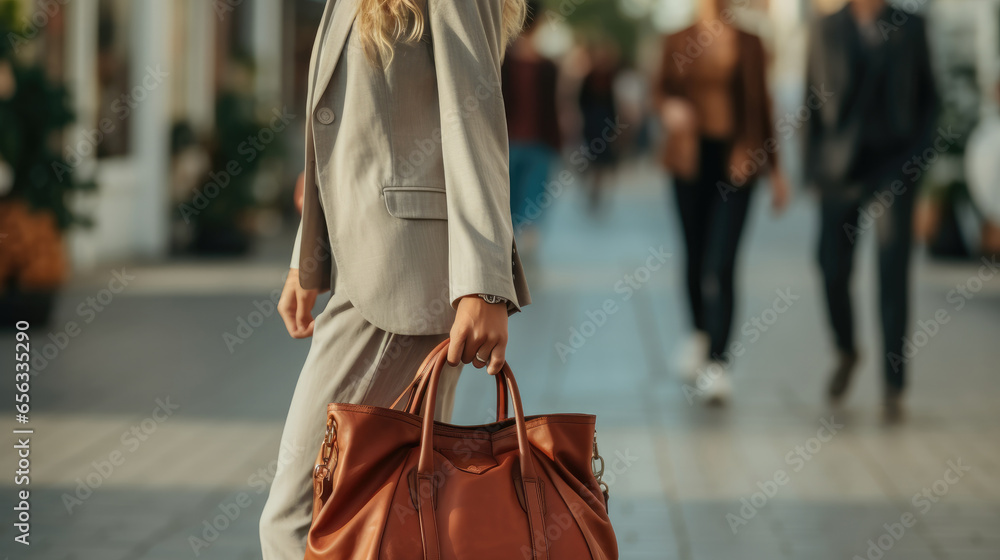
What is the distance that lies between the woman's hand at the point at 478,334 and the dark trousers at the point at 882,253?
13.8ft

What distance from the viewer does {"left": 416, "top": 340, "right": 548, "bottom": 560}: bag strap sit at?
6.84 ft

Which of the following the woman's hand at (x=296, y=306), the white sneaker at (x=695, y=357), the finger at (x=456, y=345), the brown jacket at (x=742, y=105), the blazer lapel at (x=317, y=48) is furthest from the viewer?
the white sneaker at (x=695, y=357)

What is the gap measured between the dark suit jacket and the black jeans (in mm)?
454

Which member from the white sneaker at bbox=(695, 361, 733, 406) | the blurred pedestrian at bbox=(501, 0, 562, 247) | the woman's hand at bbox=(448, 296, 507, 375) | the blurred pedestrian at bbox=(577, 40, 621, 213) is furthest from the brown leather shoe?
the blurred pedestrian at bbox=(577, 40, 621, 213)

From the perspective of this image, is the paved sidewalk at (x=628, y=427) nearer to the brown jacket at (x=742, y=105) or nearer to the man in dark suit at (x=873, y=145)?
the man in dark suit at (x=873, y=145)

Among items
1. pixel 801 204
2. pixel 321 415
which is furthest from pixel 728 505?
pixel 801 204

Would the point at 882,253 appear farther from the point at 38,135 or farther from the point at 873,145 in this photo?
the point at 38,135

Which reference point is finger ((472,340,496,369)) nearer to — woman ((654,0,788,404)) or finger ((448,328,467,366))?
finger ((448,328,467,366))

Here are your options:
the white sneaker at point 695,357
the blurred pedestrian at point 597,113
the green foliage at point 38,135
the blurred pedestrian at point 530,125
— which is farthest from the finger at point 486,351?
the blurred pedestrian at point 597,113

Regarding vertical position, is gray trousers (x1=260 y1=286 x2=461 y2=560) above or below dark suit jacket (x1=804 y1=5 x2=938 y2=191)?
below

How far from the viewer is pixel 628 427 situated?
5.84m

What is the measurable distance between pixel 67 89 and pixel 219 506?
472 centimetres

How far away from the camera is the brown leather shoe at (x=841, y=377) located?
21.2 feet

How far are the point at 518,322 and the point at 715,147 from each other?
302 cm
